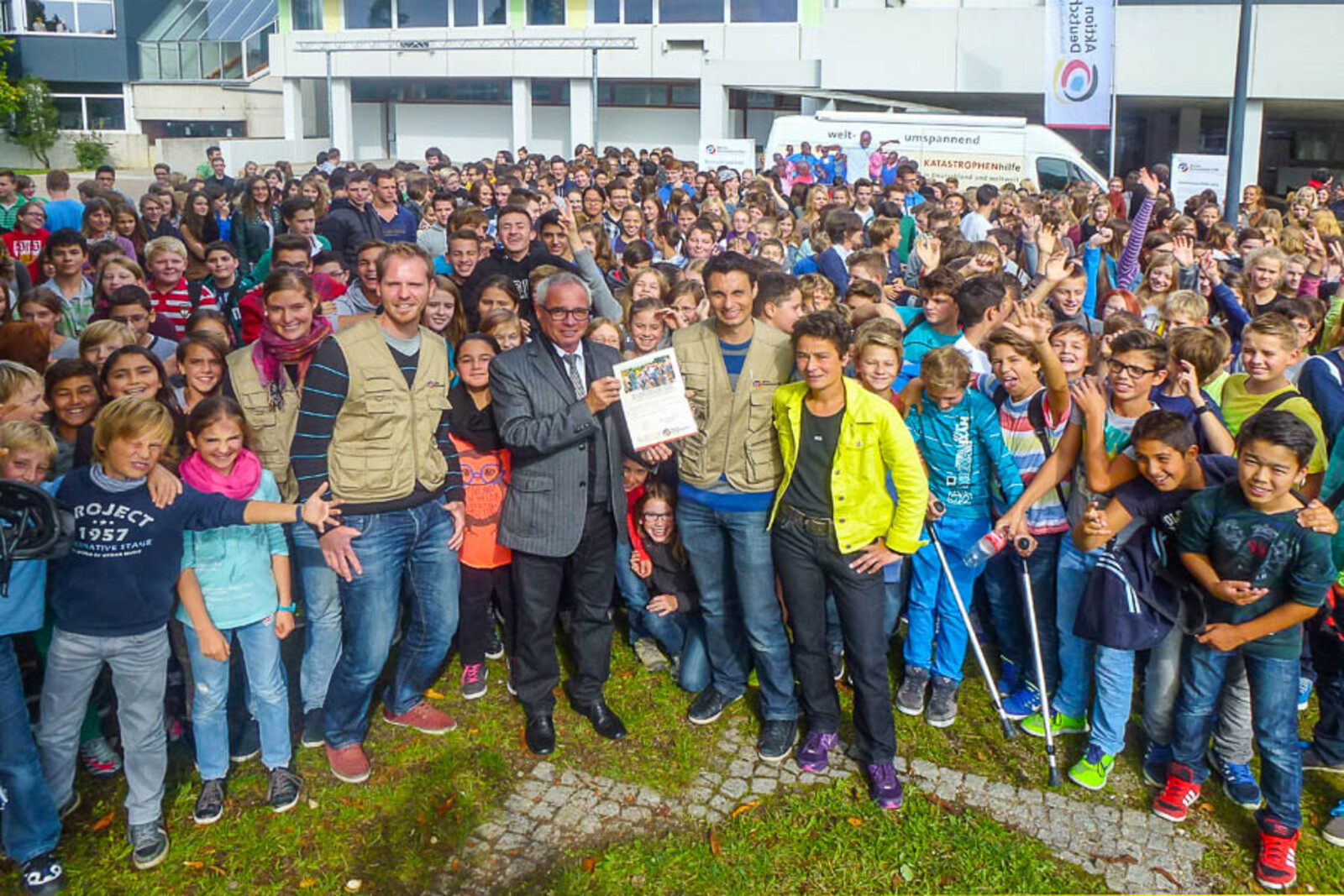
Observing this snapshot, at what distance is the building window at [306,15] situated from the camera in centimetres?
3962

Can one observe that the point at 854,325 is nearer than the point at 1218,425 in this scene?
No

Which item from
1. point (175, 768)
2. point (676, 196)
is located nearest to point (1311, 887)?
point (175, 768)

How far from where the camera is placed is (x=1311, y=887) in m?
4.11

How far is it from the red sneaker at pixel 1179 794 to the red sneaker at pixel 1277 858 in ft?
1.11

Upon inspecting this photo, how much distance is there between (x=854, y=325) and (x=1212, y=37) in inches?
925

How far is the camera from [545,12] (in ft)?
118

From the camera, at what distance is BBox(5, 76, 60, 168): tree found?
3762 centimetres

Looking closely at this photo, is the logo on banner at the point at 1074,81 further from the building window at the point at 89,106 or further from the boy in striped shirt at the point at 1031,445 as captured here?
the building window at the point at 89,106

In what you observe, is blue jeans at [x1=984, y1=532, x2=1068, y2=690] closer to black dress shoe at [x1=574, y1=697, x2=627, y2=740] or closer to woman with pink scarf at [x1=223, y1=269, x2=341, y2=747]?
black dress shoe at [x1=574, y1=697, x2=627, y2=740]

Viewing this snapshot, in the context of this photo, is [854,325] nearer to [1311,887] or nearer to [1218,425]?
[1218,425]

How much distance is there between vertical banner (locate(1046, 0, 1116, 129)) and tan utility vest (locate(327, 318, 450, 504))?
13380mm

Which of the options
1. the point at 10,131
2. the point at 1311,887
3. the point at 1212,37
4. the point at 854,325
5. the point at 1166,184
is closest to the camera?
the point at 1311,887

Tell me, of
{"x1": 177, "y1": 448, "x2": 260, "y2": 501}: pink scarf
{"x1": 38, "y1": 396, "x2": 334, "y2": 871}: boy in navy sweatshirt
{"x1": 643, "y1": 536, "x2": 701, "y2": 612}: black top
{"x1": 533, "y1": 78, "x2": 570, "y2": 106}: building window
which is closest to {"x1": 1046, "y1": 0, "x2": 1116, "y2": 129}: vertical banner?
{"x1": 643, "y1": 536, "x2": 701, "y2": 612}: black top

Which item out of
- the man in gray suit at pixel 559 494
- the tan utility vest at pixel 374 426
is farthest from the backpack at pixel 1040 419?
the tan utility vest at pixel 374 426
